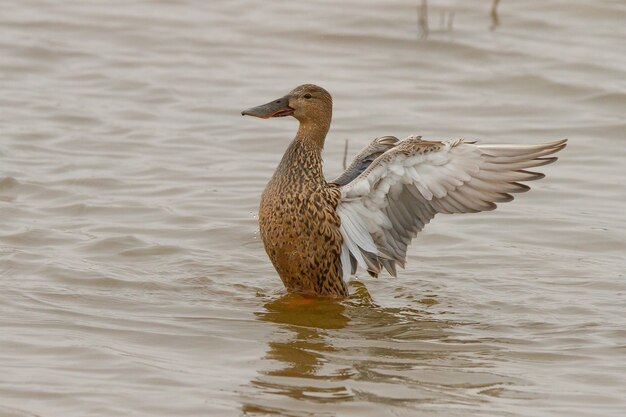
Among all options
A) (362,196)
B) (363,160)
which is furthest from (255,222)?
(362,196)

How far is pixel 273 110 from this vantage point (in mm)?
8211

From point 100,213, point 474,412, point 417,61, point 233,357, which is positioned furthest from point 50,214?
point 417,61

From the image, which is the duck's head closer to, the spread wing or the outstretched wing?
the outstretched wing

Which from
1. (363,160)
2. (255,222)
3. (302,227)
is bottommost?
(255,222)

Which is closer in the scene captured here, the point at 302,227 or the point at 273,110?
the point at 302,227

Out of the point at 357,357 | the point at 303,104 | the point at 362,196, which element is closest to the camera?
the point at 357,357

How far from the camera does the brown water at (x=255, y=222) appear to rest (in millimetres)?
6402

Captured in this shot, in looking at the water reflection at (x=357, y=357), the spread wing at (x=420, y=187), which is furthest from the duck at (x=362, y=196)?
the water reflection at (x=357, y=357)

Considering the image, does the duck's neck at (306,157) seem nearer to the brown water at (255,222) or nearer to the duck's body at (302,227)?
the duck's body at (302,227)

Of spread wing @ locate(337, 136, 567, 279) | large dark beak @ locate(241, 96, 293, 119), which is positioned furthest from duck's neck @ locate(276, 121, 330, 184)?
spread wing @ locate(337, 136, 567, 279)

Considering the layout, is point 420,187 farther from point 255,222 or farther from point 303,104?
point 255,222

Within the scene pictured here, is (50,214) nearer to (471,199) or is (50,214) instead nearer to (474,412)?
(471,199)

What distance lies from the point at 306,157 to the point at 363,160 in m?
0.47

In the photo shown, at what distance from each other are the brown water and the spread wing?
0.45m
